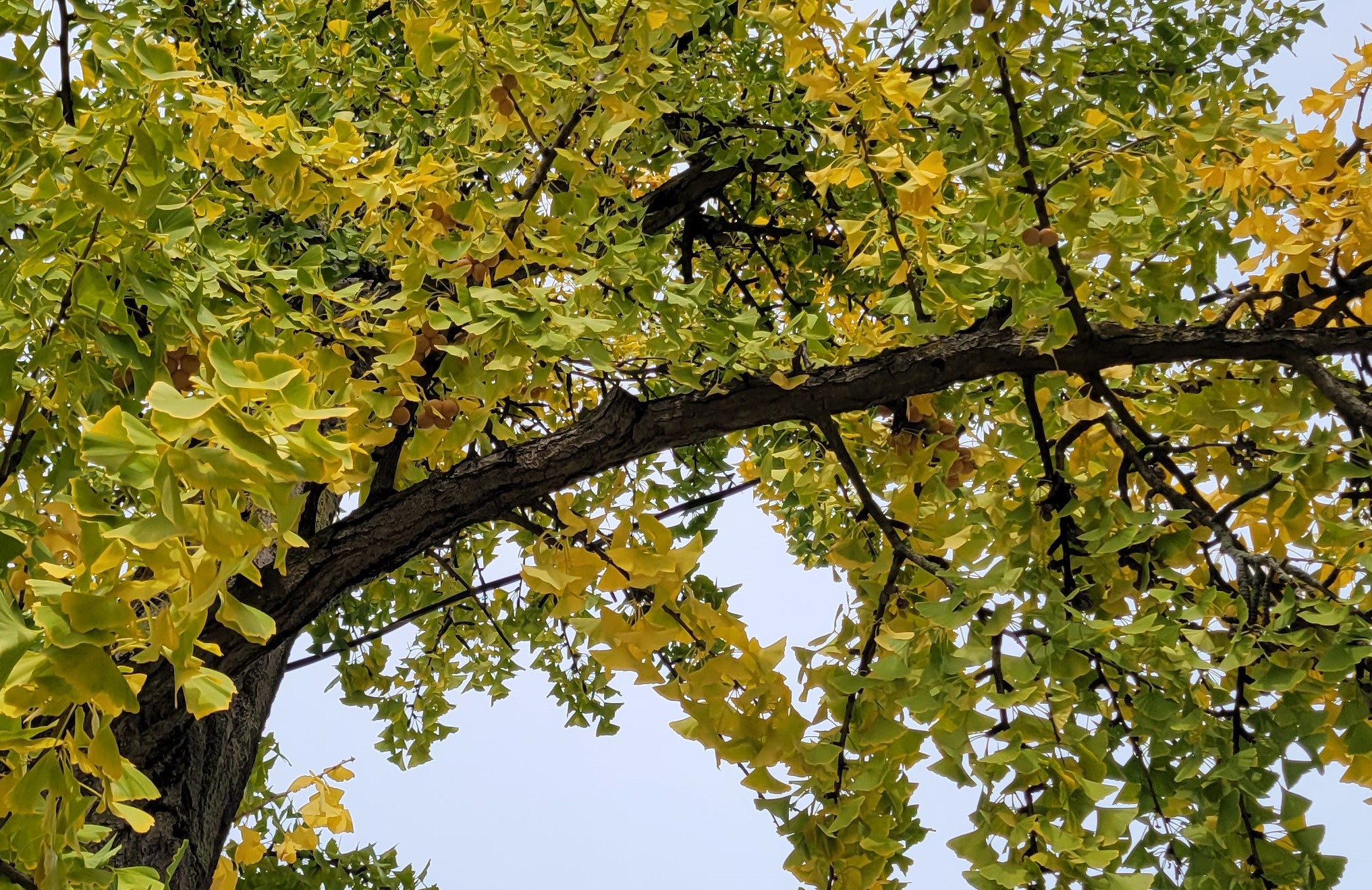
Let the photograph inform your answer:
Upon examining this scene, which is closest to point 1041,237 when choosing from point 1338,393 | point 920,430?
point 1338,393

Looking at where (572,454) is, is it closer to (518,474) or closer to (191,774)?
(518,474)

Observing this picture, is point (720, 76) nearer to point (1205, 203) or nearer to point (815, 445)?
point (815, 445)

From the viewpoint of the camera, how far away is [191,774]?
5.45 ft

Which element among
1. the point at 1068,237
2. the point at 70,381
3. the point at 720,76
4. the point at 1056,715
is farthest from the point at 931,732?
the point at 720,76

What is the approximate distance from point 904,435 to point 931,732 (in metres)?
0.60

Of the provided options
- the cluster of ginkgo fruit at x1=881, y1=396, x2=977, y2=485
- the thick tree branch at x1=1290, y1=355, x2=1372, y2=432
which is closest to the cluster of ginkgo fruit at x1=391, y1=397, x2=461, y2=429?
the cluster of ginkgo fruit at x1=881, y1=396, x2=977, y2=485

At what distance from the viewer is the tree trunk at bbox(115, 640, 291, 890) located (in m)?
1.51

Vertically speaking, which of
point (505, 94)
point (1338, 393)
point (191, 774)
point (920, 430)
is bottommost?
point (191, 774)

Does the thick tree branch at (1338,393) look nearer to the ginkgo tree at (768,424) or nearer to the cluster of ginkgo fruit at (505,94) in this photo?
the ginkgo tree at (768,424)

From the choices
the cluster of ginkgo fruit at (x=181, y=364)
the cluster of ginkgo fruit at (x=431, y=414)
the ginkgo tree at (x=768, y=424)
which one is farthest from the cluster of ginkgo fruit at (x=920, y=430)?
the cluster of ginkgo fruit at (x=181, y=364)

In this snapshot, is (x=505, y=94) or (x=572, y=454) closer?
(x=505, y=94)

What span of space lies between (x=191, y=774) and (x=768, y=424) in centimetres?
113

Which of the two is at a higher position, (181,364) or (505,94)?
(505,94)

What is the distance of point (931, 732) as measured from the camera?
3.60 ft
